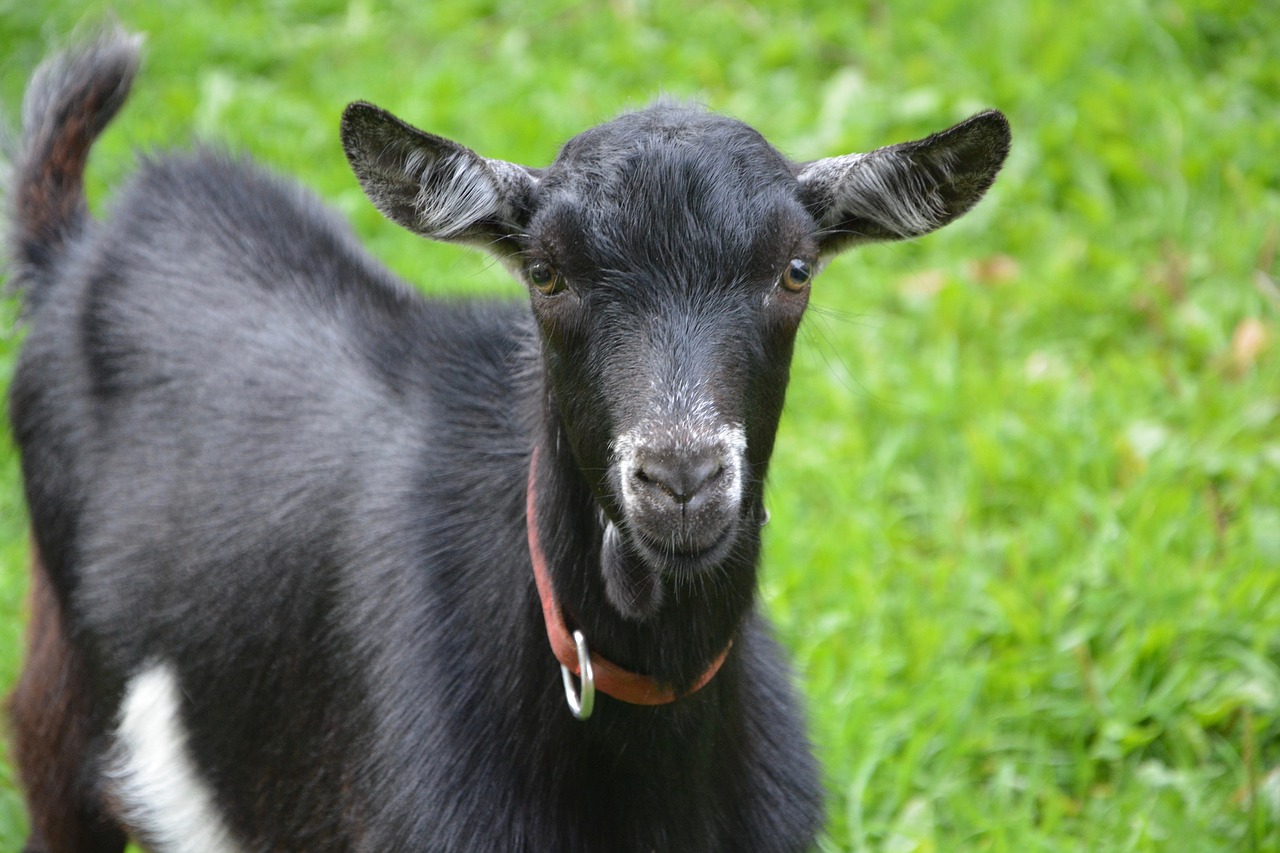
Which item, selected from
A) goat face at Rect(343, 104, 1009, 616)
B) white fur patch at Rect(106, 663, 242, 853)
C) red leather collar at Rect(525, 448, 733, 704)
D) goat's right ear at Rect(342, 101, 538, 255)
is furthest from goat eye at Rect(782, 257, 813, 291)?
white fur patch at Rect(106, 663, 242, 853)

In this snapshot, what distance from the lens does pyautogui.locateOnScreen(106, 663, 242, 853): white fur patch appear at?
3180 millimetres

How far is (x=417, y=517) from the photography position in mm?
2826

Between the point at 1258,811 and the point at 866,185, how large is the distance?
199 cm

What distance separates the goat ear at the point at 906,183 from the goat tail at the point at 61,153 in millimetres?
2046

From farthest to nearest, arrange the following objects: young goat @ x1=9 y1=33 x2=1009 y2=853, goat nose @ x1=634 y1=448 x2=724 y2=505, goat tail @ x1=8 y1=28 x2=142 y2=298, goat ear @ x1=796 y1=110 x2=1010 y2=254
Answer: goat tail @ x1=8 y1=28 x2=142 y2=298
goat ear @ x1=796 y1=110 x2=1010 y2=254
young goat @ x1=9 y1=33 x2=1009 y2=853
goat nose @ x1=634 y1=448 x2=724 y2=505

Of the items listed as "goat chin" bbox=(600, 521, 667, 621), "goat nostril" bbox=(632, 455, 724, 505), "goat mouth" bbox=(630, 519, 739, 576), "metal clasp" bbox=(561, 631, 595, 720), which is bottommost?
"metal clasp" bbox=(561, 631, 595, 720)

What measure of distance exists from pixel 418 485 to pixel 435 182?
674 millimetres

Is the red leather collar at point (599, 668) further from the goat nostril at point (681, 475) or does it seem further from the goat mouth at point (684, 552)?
→ the goat nostril at point (681, 475)

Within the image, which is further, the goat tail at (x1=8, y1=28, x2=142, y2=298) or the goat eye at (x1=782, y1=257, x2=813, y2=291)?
the goat tail at (x1=8, y1=28, x2=142, y2=298)

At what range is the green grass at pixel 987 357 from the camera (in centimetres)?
376

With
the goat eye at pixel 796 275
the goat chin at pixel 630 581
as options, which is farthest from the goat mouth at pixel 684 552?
the goat eye at pixel 796 275

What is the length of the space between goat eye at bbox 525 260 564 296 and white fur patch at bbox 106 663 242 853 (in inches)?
54.4

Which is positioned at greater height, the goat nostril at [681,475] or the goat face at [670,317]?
the goat face at [670,317]

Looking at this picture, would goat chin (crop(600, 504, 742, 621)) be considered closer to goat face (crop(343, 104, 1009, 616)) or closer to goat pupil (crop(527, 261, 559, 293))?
goat face (crop(343, 104, 1009, 616))
